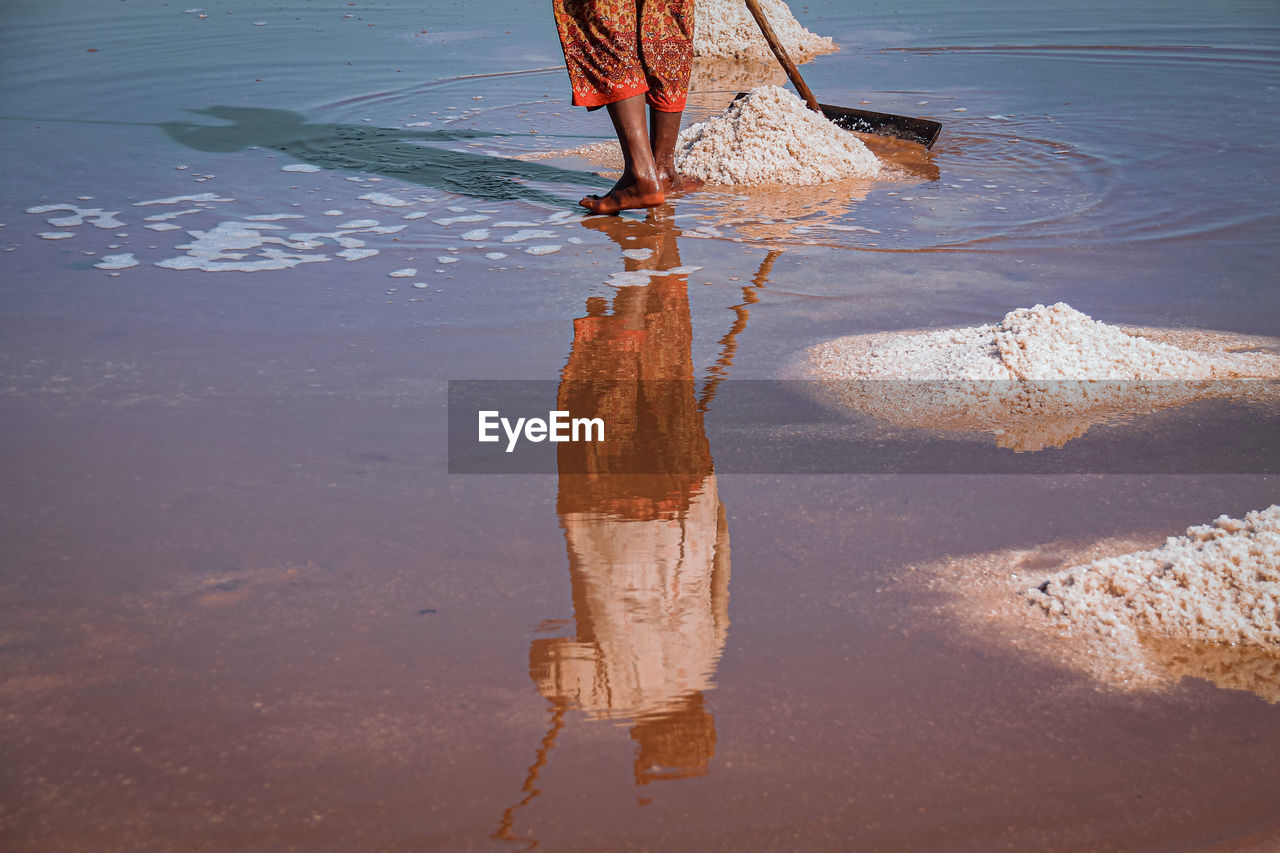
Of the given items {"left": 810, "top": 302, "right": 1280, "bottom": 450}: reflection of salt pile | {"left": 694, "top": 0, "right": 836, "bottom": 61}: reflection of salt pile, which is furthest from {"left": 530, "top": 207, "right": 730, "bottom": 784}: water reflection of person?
{"left": 694, "top": 0, "right": 836, "bottom": 61}: reflection of salt pile

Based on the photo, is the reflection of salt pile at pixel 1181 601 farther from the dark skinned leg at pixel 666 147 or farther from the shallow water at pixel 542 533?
the dark skinned leg at pixel 666 147

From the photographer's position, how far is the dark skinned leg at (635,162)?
398cm

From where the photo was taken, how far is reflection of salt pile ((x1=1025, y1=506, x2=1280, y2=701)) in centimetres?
163

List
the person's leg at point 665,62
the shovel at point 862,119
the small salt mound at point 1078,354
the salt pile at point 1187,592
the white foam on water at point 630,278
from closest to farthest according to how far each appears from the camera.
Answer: the salt pile at point 1187,592 < the small salt mound at point 1078,354 < the white foam on water at point 630,278 < the person's leg at point 665,62 < the shovel at point 862,119

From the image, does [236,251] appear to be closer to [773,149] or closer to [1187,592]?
[773,149]

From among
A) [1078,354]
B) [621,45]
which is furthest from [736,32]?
[1078,354]

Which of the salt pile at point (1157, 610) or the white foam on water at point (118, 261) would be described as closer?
the salt pile at point (1157, 610)

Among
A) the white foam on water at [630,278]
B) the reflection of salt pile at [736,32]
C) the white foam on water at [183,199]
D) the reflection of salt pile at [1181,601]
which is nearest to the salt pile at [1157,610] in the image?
the reflection of salt pile at [1181,601]

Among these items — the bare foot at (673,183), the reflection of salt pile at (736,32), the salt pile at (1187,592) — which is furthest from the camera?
the reflection of salt pile at (736,32)

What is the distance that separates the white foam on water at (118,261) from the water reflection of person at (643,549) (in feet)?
5.16

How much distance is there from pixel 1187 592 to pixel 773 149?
10.6 ft

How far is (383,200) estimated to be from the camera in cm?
427

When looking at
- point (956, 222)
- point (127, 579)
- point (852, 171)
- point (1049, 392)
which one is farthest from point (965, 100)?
point (127, 579)

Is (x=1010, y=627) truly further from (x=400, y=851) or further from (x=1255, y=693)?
(x=400, y=851)
